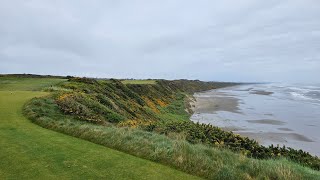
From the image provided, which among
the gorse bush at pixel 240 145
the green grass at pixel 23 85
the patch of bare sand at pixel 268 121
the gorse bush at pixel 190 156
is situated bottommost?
the patch of bare sand at pixel 268 121

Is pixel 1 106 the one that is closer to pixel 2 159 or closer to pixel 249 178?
pixel 2 159

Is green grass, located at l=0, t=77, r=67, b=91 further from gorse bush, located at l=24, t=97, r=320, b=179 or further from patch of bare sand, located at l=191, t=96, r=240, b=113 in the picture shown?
patch of bare sand, located at l=191, t=96, r=240, b=113

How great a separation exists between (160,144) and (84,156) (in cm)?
297

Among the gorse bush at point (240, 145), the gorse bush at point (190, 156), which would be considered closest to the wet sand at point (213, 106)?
the gorse bush at point (240, 145)

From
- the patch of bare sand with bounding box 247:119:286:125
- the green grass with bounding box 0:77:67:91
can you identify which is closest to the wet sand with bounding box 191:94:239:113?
the patch of bare sand with bounding box 247:119:286:125

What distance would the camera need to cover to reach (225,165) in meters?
9.83

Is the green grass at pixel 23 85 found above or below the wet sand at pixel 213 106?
above

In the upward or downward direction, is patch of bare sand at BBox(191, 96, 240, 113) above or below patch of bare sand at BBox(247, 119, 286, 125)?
above

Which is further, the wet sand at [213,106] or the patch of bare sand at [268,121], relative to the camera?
the wet sand at [213,106]

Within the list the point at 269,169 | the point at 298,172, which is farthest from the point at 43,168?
the point at 298,172

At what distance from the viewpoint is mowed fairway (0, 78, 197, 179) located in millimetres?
8688

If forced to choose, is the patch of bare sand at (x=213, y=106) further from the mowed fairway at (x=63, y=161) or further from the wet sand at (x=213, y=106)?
the mowed fairway at (x=63, y=161)

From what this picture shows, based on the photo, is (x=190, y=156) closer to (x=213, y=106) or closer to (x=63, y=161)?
(x=63, y=161)

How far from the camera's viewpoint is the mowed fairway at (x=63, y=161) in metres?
8.69
